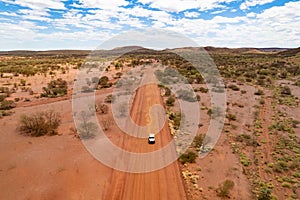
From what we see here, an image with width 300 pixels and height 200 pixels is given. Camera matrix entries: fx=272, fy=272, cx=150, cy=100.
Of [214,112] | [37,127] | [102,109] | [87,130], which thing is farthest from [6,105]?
[214,112]

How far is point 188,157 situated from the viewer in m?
18.2

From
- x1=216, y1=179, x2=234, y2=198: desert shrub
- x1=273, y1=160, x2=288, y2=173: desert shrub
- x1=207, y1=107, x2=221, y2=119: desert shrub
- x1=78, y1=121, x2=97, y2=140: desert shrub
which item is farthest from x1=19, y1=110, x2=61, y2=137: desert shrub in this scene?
x1=273, y1=160, x2=288, y2=173: desert shrub

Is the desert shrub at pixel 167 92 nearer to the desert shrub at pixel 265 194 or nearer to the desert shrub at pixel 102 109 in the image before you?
the desert shrub at pixel 102 109

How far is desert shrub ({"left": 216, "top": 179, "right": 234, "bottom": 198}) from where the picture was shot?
14.1 metres

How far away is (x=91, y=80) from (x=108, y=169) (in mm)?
36432

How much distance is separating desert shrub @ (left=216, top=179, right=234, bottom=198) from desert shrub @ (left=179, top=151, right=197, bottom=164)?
302cm

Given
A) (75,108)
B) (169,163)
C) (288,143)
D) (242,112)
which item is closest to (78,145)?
(169,163)

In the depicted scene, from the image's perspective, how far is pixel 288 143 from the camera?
21375 mm

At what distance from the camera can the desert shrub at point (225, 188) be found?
14.1 meters

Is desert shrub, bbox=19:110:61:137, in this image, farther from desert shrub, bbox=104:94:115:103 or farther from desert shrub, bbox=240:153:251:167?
desert shrub, bbox=240:153:251:167

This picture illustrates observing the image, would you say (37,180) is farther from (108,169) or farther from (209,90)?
(209,90)

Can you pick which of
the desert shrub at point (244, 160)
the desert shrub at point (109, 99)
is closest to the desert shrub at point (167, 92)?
the desert shrub at point (109, 99)

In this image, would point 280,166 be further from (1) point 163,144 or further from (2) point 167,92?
(2) point 167,92

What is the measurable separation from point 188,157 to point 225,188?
4197 mm
